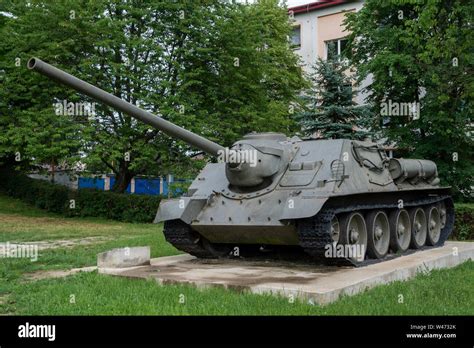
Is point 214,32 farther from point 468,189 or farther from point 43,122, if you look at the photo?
point 468,189

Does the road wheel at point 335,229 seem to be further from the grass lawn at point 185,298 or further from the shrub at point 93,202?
the shrub at point 93,202

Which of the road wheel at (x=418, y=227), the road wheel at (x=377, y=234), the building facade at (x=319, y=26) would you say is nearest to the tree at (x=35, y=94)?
the road wheel at (x=418, y=227)

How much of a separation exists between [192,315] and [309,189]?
13.0 ft

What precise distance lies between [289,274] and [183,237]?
237 cm

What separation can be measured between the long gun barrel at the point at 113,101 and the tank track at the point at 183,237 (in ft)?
4.69

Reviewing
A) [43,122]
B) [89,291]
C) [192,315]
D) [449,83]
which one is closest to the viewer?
[192,315]

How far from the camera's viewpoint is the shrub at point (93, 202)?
22188mm

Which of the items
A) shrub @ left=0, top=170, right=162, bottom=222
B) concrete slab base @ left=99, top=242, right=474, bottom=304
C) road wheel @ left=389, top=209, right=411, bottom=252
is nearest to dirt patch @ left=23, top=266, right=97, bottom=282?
concrete slab base @ left=99, top=242, right=474, bottom=304

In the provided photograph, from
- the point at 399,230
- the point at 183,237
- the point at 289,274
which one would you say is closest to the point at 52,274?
the point at 183,237

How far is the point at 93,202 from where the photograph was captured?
2311 cm

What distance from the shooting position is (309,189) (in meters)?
9.55

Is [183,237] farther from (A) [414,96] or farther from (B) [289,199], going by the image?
(A) [414,96]

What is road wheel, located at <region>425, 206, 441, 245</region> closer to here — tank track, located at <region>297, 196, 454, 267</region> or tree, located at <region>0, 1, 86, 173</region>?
tank track, located at <region>297, 196, 454, 267</region>

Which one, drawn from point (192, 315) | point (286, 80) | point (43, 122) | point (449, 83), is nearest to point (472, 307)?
point (192, 315)
